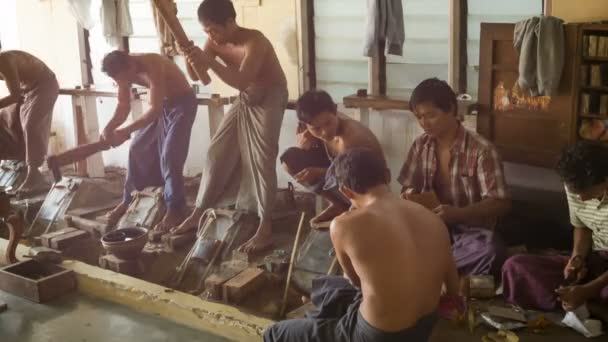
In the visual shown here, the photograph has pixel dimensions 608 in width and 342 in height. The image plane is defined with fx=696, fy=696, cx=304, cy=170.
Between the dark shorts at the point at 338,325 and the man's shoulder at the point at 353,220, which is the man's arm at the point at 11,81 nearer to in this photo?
the dark shorts at the point at 338,325

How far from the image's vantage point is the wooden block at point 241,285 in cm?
480

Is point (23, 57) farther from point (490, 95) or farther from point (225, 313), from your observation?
point (490, 95)

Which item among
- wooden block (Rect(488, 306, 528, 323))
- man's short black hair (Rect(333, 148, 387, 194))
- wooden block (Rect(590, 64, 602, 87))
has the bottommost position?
wooden block (Rect(488, 306, 528, 323))

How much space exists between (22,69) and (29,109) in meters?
0.43

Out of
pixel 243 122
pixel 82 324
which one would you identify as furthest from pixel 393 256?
pixel 243 122

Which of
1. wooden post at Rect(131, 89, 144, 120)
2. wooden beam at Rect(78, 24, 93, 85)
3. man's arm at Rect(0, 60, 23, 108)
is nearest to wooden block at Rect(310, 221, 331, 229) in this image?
wooden post at Rect(131, 89, 144, 120)

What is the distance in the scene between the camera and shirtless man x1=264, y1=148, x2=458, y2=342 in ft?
9.81

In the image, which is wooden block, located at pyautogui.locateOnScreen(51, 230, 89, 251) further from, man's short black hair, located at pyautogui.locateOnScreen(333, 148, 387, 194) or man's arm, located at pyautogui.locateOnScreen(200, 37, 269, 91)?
man's short black hair, located at pyautogui.locateOnScreen(333, 148, 387, 194)

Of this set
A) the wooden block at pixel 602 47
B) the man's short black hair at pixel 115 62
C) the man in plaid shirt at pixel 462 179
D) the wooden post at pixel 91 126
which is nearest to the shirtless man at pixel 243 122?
the man's short black hair at pixel 115 62

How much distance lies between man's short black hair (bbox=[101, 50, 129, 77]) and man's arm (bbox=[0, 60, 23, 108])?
1839mm

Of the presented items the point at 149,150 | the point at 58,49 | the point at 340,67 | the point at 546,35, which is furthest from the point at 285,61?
the point at 58,49

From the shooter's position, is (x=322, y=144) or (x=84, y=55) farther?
(x=84, y=55)

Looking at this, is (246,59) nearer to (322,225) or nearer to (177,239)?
(322,225)

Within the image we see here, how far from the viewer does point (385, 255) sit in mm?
2979
